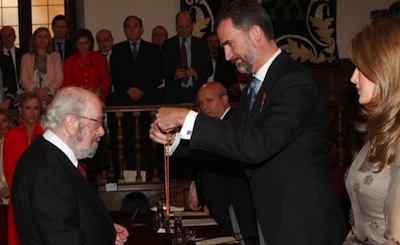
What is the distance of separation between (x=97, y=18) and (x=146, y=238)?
6477mm

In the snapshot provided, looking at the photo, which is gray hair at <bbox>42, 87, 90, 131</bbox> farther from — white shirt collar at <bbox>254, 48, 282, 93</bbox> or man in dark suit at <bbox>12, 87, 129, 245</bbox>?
white shirt collar at <bbox>254, 48, 282, 93</bbox>

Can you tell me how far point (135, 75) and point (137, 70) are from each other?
6cm

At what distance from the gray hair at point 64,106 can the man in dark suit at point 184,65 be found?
4.67m

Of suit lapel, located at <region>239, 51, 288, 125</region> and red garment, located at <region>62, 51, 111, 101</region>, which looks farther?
red garment, located at <region>62, 51, 111, 101</region>

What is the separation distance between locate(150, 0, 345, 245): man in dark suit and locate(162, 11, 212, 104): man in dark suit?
4716 mm

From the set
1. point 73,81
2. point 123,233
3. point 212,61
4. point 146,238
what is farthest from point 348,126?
point 123,233

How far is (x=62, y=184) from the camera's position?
314cm

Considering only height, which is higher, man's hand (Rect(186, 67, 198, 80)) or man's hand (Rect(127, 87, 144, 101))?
man's hand (Rect(186, 67, 198, 80))

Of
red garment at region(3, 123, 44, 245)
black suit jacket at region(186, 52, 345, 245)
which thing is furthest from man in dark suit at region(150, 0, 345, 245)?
red garment at region(3, 123, 44, 245)

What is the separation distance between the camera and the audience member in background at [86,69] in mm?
8047

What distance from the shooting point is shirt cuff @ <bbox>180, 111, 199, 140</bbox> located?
3.02 meters

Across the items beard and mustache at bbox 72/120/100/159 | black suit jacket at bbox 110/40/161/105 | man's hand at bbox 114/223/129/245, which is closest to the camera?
beard and mustache at bbox 72/120/100/159

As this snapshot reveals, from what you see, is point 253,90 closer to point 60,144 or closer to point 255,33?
point 255,33

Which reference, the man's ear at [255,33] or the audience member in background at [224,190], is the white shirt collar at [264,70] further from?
the audience member in background at [224,190]
